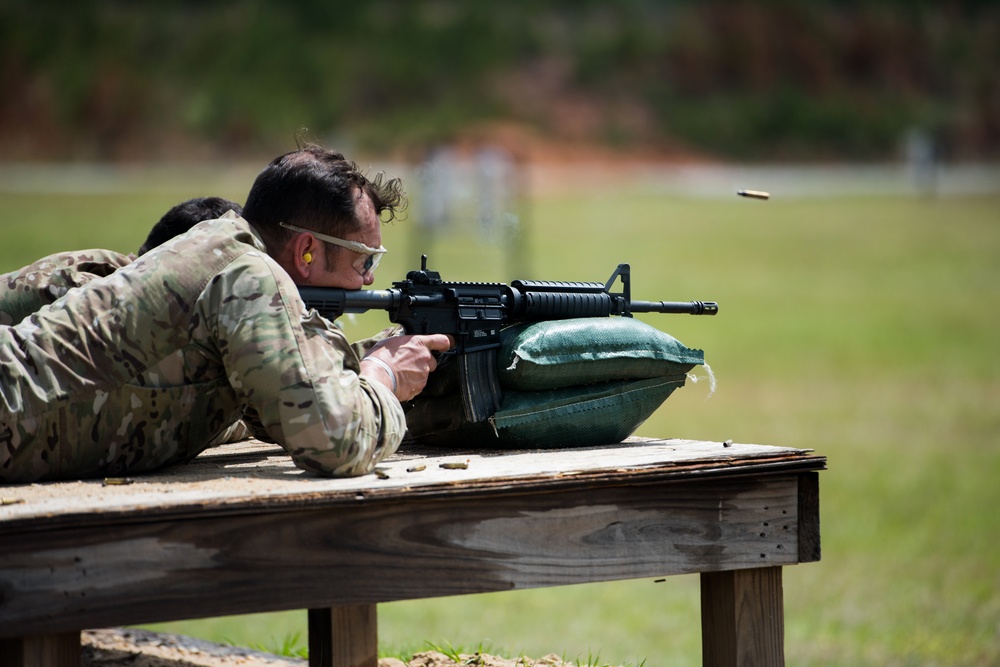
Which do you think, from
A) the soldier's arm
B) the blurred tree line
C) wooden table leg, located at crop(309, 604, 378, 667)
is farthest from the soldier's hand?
the blurred tree line

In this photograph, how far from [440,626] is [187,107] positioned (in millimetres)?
43364

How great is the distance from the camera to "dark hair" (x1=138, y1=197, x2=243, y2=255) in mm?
3941

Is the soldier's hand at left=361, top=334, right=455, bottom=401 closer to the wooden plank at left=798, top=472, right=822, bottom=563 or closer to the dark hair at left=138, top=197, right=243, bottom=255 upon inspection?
the dark hair at left=138, top=197, right=243, bottom=255

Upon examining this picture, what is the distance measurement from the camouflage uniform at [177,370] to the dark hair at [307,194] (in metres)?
0.19

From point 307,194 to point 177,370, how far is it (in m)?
0.58

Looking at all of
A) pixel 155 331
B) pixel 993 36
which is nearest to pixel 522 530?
pixel 155 331

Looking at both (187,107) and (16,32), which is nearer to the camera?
(187,107)

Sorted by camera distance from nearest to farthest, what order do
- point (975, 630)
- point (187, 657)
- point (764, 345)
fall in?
point (187, 657) → point (975, 630) → point (764, 345)

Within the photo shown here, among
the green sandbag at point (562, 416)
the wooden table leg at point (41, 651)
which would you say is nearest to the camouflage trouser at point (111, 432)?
the wooden table leg at point (41, 651)

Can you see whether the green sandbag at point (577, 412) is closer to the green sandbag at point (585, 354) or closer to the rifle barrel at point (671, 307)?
the green sandbag at point (585, 354)

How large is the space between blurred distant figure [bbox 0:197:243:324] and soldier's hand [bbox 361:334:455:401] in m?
0.68

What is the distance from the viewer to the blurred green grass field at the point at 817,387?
6.47 m

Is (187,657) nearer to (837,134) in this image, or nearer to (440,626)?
(440,626)

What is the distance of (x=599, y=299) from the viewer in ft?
12.4
